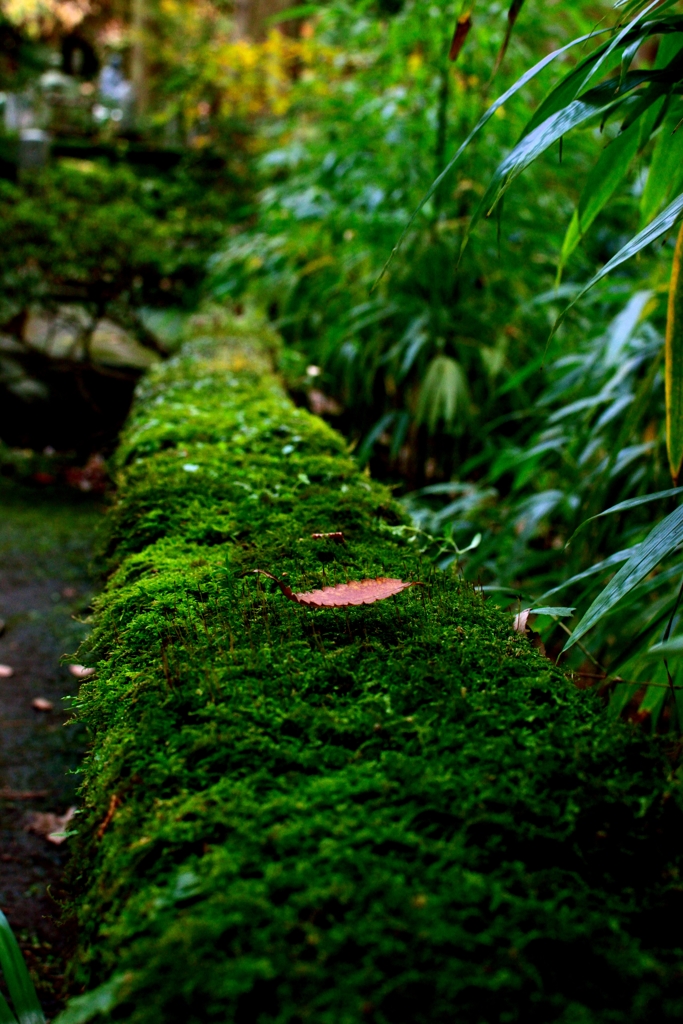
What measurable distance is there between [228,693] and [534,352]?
3.12 meters

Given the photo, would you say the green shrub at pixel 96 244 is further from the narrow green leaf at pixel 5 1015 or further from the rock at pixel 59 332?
the narrow green leaf at pixel 5 1015

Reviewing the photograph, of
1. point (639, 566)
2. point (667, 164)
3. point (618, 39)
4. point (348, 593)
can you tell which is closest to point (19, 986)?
point (348, 593)

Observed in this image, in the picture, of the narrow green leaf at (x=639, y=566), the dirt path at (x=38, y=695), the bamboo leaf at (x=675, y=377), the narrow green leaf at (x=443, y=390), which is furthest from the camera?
the narrow green leaf at (x=443, y=390)

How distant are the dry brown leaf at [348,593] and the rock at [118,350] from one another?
4713 mm

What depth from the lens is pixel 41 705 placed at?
104 inches

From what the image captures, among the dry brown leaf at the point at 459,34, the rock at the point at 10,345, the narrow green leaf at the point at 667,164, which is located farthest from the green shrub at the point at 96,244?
the narrow green leaf at the point at 667,164

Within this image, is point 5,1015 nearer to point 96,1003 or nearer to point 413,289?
point 96,1003

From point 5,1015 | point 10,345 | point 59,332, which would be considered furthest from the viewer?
point 59,332

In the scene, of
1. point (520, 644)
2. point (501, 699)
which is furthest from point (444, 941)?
point (520, 644)

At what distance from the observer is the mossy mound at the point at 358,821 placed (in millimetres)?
512

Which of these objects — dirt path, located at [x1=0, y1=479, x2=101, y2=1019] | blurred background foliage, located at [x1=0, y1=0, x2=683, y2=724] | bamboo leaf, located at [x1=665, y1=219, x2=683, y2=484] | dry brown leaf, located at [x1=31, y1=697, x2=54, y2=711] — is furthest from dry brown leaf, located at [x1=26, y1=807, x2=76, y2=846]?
bamboo leaf, located at [x1=665, y1=219, x2=683, y2=484]

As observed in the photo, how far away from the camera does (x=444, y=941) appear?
0.53m

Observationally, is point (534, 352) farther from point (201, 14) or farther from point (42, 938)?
point (201, 14)

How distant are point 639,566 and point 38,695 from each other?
2.32m
